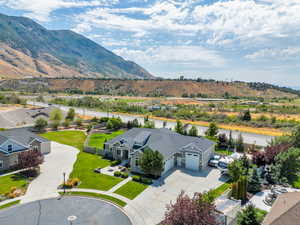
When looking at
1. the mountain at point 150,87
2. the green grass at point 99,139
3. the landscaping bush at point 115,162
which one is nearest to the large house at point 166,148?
the landscaping bush at point 115,162

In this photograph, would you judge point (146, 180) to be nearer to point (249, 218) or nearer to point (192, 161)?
point (192, 161)

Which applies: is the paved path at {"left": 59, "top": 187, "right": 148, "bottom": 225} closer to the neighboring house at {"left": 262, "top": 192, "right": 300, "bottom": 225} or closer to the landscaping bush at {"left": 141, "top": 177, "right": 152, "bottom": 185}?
the landscaping bush at {"left": 141, "top": 177, "right": 152, "bottom": 185}

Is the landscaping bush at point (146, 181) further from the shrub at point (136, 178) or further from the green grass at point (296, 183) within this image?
the green grass at point (296, 183)

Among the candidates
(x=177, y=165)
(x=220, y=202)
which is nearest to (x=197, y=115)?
(x=177, y=165)

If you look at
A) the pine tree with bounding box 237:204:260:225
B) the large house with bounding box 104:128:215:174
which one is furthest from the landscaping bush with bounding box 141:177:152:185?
the pine tree with bounding box 237:204:260:225

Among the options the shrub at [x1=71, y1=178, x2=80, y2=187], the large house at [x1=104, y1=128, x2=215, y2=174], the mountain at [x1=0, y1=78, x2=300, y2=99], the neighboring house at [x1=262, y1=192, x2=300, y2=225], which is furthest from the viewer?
the mountain at [x1=0, y1=78, x2=300, y2=99]

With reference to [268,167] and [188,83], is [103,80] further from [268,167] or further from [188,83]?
[268,167]

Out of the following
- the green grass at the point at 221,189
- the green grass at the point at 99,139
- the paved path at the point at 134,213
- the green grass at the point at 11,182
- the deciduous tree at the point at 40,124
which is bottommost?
the paved path at the point at 134,213
